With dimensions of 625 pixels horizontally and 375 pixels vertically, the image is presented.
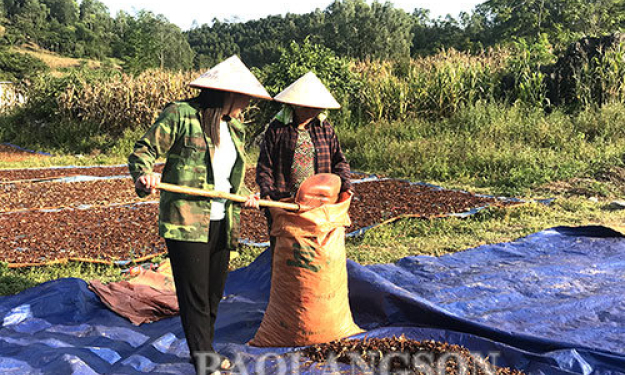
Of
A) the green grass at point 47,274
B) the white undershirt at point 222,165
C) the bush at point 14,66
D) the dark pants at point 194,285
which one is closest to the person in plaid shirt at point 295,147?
the white undershirt at point 222,165

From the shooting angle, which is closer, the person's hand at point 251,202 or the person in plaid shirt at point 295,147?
the person's hand at point 251,202

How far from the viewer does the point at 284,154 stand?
2.99m

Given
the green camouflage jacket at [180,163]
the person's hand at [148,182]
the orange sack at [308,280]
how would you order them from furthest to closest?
the orange sack at [308,280]
the green camouflage jacket at [180,163]
the person's hand at [148,182]

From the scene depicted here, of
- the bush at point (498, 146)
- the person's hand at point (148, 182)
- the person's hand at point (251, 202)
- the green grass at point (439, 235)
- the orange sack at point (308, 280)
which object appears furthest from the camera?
the bush at point (498, 146)

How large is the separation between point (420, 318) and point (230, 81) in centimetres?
153

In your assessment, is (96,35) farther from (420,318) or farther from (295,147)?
(420,318)

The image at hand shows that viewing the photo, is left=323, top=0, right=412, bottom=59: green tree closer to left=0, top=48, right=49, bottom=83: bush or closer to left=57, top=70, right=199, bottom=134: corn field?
left=0, top=48, right=49, bottom=83: bush

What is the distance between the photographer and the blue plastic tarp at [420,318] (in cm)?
Answer: 227

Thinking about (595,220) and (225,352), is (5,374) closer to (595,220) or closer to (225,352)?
(225,352)

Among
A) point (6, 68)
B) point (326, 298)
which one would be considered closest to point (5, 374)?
point (326, 298)

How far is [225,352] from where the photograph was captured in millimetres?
2395

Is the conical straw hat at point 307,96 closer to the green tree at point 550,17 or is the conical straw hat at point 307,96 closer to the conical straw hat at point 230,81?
the conical straw hat at point 230,81

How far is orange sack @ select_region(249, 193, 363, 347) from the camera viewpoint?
241 centimetres

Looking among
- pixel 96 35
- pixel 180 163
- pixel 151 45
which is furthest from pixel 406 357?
pixel 96 35
